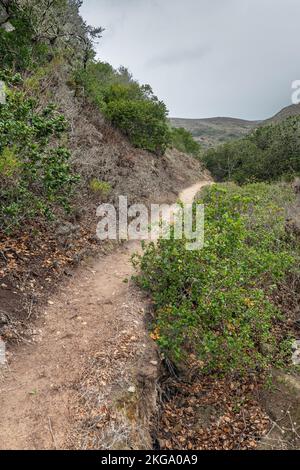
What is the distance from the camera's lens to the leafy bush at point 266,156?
22.9m

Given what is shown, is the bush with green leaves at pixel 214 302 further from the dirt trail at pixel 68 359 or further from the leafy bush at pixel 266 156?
the leafy bush at pixel 266 156

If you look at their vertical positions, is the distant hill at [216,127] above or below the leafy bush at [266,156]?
above

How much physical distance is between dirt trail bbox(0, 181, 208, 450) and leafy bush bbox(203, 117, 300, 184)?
15.5 meters

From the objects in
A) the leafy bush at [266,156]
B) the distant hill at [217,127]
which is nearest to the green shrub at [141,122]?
the leafy bush at [266,156]

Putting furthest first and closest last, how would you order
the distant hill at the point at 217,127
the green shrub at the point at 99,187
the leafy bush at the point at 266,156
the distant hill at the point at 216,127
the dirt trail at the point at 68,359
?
the distant hill at the point at 216,127 < the distant hill at the point at 217,127 < the leafy bush at the point at 266,156 < the green shrub at the point at 99,187 < the dirt trail at the point at 68,359

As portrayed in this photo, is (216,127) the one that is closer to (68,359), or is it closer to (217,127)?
(217,127)

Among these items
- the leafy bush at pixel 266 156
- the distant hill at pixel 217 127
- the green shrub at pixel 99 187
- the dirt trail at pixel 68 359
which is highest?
the distant hill at pixel 217 127

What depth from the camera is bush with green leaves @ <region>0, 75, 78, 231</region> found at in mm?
5999

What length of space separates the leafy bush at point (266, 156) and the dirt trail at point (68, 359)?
15473 millimetres

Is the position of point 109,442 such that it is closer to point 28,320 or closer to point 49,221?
point 28,320

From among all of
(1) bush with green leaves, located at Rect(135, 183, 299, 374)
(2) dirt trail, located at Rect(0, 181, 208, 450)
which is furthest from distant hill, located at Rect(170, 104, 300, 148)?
(2) dirt trail, located at Rect(0, 181, 208, 450)

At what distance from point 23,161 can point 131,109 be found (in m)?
10.0

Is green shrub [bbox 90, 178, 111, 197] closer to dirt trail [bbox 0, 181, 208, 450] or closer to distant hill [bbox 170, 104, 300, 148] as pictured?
dirt trail [bbox 0, 181, 208, 450]
